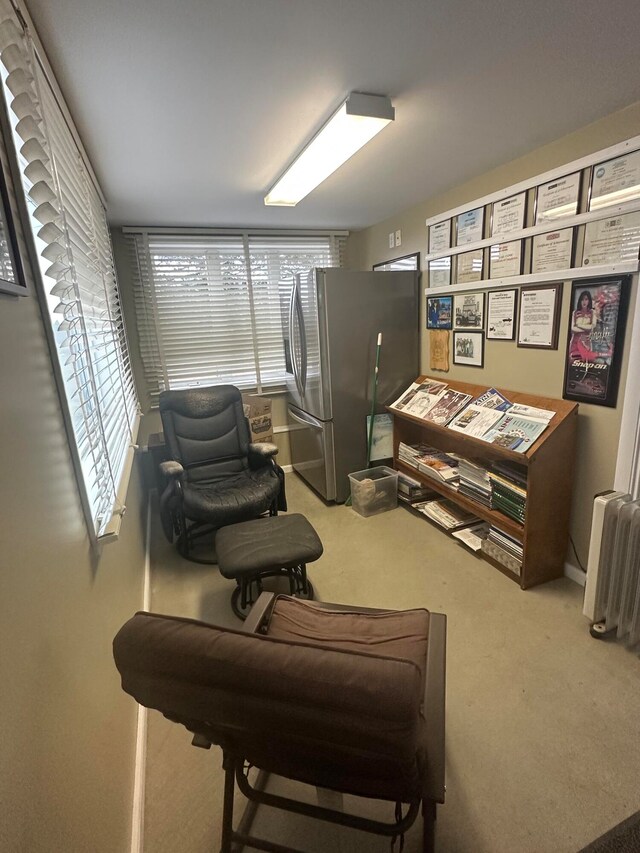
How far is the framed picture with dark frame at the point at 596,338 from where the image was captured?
1860mm

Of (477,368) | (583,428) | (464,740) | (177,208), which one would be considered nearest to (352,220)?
(177,208)

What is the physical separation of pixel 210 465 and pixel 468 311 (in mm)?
2188

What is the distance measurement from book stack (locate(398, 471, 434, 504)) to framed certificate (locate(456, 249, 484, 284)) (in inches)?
59.0

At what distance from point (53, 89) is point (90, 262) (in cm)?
65

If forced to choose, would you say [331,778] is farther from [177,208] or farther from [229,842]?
[177,208]

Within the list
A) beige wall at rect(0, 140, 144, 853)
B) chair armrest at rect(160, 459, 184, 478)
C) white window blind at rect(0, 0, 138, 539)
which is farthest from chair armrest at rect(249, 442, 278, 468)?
beige wall at rect(0, 140, 144, 853)

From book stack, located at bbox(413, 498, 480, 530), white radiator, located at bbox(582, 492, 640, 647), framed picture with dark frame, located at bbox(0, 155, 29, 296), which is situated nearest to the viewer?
framed picture with dark frame, located at bbox(0, 155, 29, 296)

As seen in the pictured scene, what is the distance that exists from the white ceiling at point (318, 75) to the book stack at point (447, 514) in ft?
7.27

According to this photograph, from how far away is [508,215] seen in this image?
233cm

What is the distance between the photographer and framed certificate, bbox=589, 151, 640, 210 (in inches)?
68.2

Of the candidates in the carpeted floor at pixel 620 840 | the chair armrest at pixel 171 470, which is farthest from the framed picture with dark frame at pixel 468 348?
the carpeted floor at pixel 620 840

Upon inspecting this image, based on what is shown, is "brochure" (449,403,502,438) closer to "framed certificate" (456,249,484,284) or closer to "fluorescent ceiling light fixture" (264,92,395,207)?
"framed certificate" (456,249,484,284)

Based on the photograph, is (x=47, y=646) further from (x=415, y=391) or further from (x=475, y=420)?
(x=415, y=391)

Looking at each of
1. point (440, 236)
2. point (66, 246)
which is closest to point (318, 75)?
point (66, 246)
